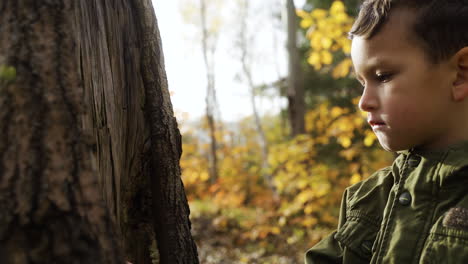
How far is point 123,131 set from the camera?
1416 mm

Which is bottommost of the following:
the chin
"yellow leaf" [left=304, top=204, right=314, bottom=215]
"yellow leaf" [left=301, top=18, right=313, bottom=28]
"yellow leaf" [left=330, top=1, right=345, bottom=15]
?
"yellow leaf" [left=304, top=204, right=314, bottom=215]

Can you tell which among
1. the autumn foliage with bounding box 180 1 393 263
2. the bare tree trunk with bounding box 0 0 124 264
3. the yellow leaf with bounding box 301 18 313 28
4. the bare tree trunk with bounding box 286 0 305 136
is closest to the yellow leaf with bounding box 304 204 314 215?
the autumn foliage with bounding box 180 1 393 263

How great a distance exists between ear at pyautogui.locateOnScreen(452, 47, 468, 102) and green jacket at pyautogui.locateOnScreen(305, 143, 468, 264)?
0.16 m

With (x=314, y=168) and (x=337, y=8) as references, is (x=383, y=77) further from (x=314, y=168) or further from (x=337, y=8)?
(x=314, y=168)

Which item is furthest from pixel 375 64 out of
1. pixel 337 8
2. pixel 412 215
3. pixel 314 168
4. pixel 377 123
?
pixel 314 168

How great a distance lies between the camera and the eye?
1.25m

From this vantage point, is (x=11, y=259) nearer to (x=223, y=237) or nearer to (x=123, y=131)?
(x=123, y=131)

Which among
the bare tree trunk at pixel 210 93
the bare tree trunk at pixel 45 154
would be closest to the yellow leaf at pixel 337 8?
the bare tree trunk at pixel 45 154

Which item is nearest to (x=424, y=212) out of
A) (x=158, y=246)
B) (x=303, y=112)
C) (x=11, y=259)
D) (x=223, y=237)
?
(x=158, y=246)

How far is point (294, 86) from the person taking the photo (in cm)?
737

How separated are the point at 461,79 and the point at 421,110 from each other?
0.52 feet

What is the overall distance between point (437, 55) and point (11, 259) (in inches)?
49.0

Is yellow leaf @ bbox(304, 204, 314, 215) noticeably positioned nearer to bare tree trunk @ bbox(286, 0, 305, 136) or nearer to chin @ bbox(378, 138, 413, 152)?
bare tree trunk @ bbox(286, 0, 305, 136)

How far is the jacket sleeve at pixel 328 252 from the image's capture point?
1491 millimetres
